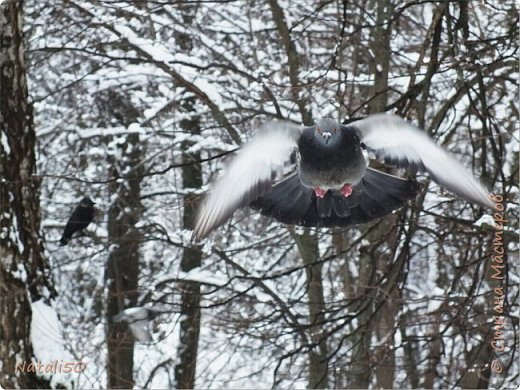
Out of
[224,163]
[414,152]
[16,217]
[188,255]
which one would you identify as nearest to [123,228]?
[188,255]

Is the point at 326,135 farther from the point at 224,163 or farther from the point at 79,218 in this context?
the point at 79,218

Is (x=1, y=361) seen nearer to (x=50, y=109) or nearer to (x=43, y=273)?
(x=43, y=273)

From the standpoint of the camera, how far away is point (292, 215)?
11.5 feet

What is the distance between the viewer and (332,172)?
3422 millimetres

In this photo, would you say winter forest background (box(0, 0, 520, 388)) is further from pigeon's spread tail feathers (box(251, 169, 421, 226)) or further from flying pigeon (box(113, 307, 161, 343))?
pigeon's spread tail feathers (box(251, 169, 421, 226))

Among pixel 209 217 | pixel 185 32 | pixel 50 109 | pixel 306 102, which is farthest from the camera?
pixel 50 109

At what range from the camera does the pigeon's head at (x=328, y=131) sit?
11.4 ft

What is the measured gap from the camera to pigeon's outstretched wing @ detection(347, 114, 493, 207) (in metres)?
3.27

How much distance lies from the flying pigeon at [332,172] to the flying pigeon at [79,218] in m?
3.86

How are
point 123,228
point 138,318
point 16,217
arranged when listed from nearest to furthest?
point 16,217
point 138,318
point 123,228

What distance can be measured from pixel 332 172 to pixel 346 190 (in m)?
0.20

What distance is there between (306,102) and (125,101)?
2.75 metres

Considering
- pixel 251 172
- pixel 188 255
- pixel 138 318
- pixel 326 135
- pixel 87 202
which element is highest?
pixel 87 202

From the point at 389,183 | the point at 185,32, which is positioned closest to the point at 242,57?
the point at 185,32
